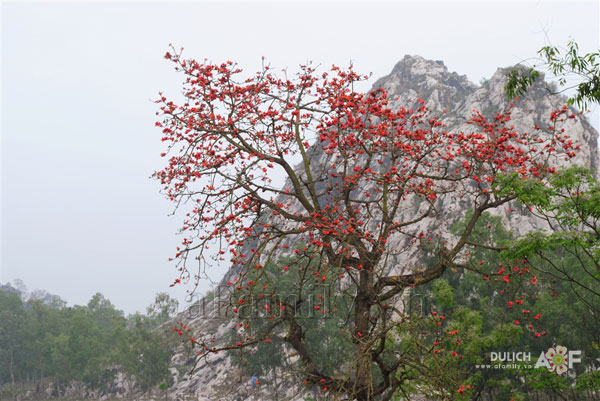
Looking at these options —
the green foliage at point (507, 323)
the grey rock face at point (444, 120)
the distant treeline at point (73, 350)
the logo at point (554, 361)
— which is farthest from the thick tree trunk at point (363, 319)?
the distant treeline at point (73, 350)

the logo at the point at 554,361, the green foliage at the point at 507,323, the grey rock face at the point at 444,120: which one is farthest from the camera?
the grey rock face at the point at 444,120

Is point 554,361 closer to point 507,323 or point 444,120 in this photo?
point 507,323

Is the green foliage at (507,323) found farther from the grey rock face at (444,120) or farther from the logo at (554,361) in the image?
the grey rock face at (444,120)

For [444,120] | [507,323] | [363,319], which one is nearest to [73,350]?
[507,323]

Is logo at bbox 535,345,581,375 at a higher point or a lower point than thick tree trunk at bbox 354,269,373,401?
lower

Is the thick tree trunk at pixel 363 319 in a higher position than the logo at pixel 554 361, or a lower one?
higher

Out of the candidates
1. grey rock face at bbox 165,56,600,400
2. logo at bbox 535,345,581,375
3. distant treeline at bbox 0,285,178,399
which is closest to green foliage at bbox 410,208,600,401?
logo at bbox 535,345,581,375

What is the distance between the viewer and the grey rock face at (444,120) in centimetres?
5275

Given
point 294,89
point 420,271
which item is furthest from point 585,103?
point 294,89

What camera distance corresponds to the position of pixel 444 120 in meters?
84.4

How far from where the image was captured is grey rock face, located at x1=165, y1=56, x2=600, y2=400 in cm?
5275

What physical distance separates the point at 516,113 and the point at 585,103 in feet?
217

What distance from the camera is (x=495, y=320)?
78.5 feet

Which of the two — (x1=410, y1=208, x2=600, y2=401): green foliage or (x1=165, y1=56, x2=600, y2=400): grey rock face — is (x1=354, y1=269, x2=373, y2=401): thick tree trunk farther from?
(x1=165, y1=56, x2=600, y2=400): grey rock face
